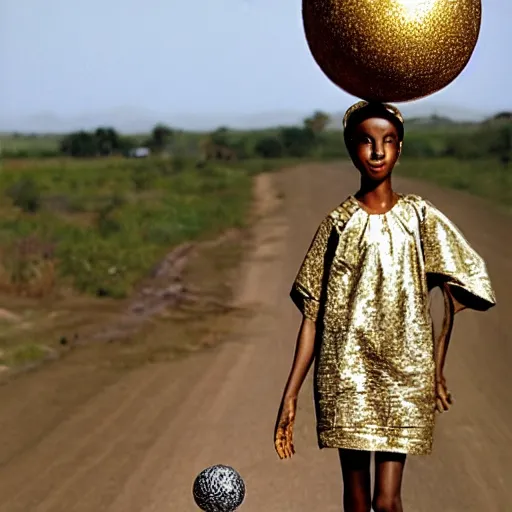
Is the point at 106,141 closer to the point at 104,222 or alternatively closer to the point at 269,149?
the point at 269,149

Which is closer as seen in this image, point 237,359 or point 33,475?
point 33,475

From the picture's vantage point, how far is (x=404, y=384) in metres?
4.40

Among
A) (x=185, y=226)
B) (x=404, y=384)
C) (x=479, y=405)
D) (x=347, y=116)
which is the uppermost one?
(x=347, y=116)

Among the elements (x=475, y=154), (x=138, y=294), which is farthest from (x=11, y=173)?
(x=138, y=294)

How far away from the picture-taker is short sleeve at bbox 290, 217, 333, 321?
457 cm

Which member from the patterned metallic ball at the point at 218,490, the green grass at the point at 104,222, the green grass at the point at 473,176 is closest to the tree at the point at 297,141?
the green grass at the point at 473,176

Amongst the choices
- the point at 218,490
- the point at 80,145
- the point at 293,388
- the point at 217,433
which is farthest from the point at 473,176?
the point at 80,145

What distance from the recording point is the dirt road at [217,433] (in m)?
6.84

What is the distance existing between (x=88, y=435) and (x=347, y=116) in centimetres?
441

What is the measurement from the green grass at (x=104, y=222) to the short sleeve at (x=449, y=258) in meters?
10.4

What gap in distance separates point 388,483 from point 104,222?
60.4 ft

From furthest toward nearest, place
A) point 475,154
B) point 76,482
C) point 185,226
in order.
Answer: point 475,154 → point 185,226 → point 76,482

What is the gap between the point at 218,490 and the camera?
415 centimetres

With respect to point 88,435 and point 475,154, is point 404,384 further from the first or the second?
point 475,154
